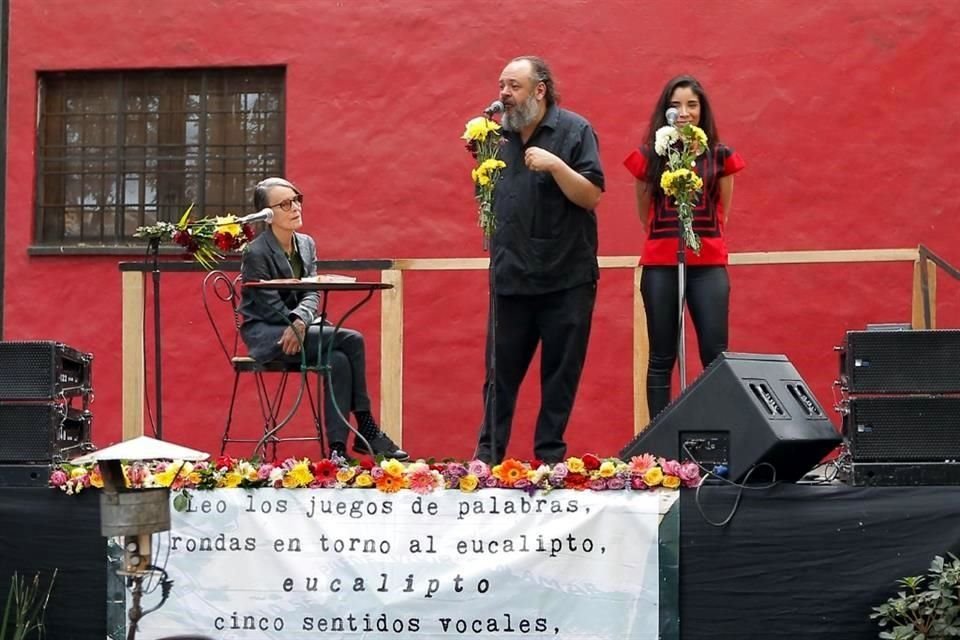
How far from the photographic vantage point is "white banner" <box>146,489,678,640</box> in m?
4.55

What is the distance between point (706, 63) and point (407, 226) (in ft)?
6.04

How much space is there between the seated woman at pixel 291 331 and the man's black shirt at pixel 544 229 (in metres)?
0.82

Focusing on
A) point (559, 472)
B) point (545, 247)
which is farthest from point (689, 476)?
point (545, 247)

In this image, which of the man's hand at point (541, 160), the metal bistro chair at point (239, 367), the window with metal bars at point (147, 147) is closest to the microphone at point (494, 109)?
the man's hand at point (541, 160)

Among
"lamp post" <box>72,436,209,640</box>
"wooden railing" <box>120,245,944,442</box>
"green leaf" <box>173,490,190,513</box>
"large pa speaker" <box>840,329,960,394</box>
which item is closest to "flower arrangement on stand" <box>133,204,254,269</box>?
"wooden railing" <box>120,245,944,442</box>

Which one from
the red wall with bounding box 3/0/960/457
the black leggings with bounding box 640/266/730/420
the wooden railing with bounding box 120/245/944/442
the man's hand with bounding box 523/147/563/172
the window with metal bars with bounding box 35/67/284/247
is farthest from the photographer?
the window with metal bars with bounding box 35/67/284/247

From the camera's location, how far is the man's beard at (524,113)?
5.49 meters

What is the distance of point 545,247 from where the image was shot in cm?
543

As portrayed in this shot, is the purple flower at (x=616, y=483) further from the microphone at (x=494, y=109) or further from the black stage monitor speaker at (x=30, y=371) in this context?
the black stage monitor speaker at (x=30, y=371)

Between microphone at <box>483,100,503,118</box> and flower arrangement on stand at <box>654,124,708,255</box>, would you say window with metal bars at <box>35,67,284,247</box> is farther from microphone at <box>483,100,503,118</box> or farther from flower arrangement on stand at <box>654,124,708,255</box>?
microphone at <box>483,100,503,118</box>

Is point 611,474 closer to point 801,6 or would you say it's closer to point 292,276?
point 292,276

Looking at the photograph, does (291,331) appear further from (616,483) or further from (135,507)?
(135,507)

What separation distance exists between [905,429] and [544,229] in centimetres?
152

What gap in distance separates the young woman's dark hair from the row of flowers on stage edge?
145 cm
